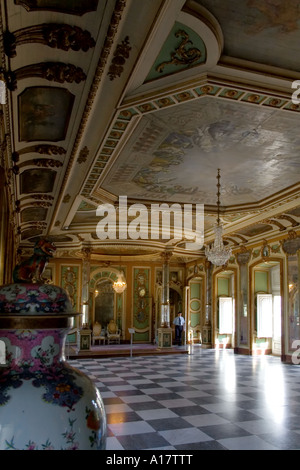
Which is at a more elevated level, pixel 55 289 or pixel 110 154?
pixel 110 154

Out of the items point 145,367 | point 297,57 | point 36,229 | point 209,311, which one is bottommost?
point 145,367

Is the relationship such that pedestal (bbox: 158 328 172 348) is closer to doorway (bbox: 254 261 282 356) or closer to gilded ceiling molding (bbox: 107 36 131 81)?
doorway (bbox: 254 261 282 356)

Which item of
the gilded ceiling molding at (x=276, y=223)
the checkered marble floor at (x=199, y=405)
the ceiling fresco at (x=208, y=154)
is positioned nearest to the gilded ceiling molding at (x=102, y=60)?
the ceiling fresco at (x=208, y=154)

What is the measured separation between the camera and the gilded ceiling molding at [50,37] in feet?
12.5

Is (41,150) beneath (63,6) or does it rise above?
beneath

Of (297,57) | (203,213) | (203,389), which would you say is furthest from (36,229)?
(297,57)

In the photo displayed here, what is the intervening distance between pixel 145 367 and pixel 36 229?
5.94m

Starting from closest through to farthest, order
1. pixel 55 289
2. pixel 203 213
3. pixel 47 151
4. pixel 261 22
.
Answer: pixel 55 289 < pixel 261 22 < pixel 47 151 < pixel 203 213

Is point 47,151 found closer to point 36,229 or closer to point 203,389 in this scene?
point 203,389

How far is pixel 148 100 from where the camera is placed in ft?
18.6

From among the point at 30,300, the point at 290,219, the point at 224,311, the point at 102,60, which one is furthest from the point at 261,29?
the point at 224,311

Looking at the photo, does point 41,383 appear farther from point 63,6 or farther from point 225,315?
point 225,315

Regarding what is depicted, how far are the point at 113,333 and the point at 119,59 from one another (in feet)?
53.0

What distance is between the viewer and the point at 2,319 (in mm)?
1292
